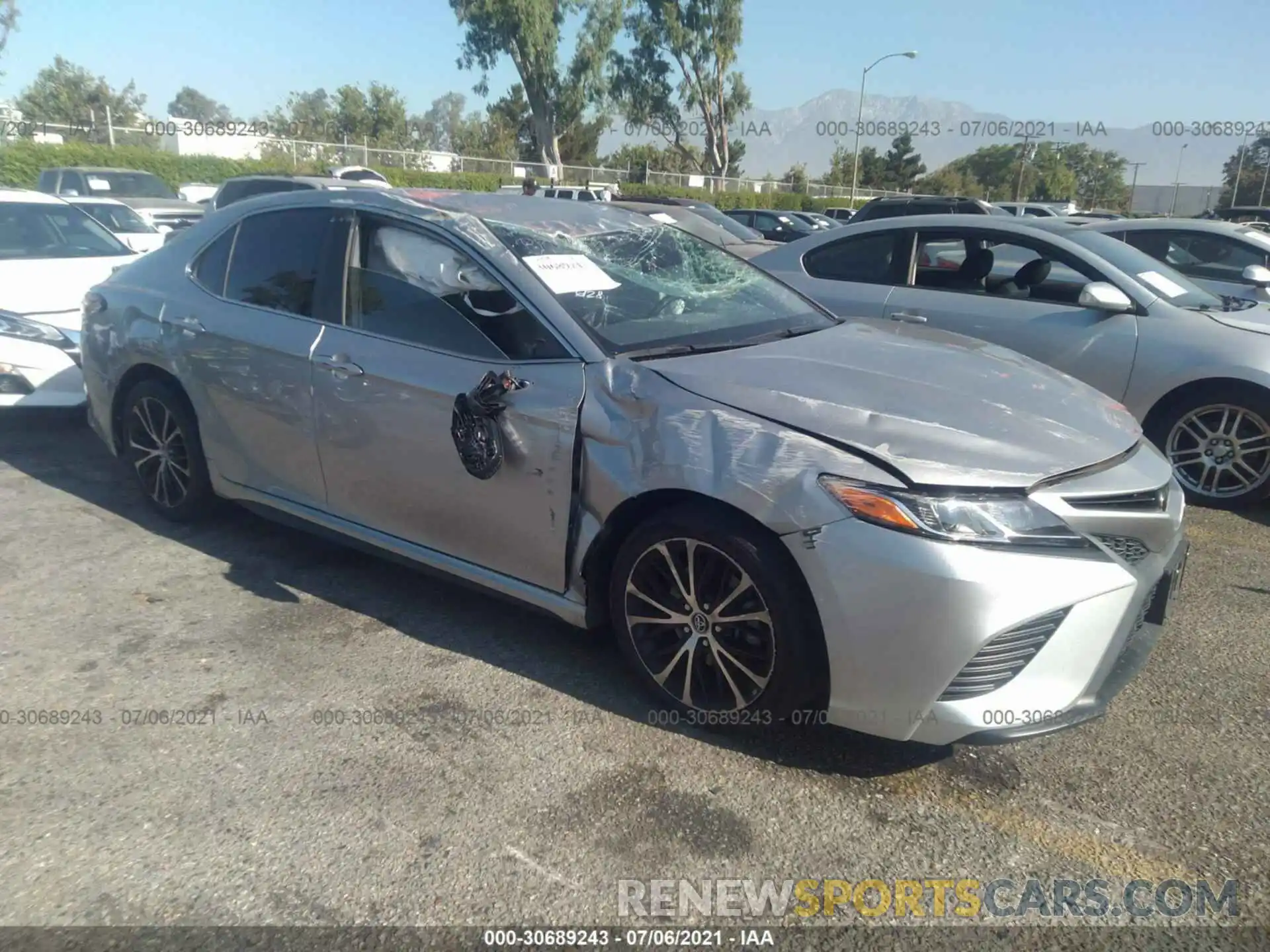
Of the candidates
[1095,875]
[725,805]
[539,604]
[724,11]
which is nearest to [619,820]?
[725,805]

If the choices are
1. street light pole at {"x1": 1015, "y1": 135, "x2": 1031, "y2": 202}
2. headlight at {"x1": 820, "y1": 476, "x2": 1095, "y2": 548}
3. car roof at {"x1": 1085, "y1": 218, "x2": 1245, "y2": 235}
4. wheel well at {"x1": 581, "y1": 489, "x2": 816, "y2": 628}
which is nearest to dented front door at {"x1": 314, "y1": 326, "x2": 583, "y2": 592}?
wheel well at {"x1": 581, "y1": 489, "x2": 816, "y2": 628}

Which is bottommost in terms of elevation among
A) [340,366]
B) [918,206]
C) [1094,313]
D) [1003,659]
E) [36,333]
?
[1003,659]

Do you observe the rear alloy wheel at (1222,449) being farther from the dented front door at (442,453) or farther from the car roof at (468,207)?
the dented front door at (442,453)

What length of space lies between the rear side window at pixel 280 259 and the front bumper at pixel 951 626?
2451 millimetres

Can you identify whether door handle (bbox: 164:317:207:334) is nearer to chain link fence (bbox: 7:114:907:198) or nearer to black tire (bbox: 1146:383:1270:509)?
black tire (bbox: 1146:383:1270:509)

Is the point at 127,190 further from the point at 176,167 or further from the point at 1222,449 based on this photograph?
the point at 1222,449

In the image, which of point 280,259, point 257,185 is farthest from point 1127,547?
point 257,185

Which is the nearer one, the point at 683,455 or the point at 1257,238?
the point at 683,455

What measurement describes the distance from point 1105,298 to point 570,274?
3478mm

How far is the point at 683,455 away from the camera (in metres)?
2.90

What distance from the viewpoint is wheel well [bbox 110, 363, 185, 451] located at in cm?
457

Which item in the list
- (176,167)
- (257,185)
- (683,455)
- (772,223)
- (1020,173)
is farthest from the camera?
(1020,173)

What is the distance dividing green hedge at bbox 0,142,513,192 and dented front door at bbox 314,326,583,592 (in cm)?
2300

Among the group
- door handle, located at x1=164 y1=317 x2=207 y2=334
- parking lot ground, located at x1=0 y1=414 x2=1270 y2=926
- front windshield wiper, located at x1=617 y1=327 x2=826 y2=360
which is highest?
front windshield wiper, located at x1=617 y1=327 x2=826 y2=360
